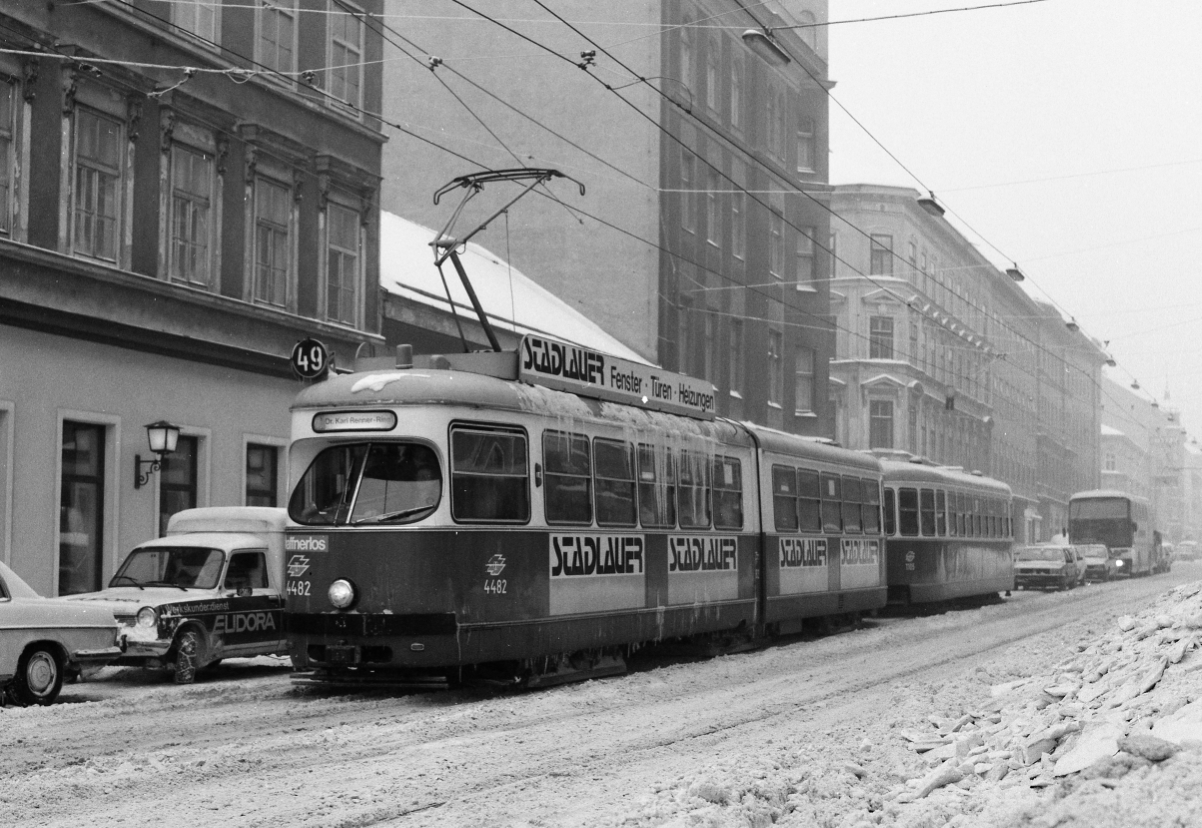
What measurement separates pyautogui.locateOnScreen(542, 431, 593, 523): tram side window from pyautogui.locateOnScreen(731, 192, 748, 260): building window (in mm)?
29687

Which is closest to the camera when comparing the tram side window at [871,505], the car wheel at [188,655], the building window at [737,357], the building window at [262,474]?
the car wheel at [188,655]

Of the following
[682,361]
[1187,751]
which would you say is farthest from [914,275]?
[1187,751]

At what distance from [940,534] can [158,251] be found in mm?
16546

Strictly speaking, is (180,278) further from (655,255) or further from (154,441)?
(655,255)

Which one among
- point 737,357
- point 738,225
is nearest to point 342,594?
point 737,357

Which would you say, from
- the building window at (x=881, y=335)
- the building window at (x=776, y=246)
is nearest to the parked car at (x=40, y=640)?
the building window at (x=776, y=246)

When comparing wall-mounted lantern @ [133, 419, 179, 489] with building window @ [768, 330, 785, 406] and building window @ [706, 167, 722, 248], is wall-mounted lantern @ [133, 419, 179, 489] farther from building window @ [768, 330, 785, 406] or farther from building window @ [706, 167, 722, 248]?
building window @ [768, 330, 785, 406]

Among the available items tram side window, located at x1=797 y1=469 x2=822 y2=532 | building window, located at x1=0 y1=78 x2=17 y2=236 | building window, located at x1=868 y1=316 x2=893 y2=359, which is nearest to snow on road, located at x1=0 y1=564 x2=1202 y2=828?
tram side window, located at x1=797 y1=469 x2=822 y2=532

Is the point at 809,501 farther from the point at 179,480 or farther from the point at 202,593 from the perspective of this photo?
the point at 202,593

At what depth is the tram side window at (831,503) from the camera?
24.0 metres

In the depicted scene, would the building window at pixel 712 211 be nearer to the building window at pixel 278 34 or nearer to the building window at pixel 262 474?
the building window at pixel 278 34

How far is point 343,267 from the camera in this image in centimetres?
2770

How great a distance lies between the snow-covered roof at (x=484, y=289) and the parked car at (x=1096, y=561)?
22479 millimetres

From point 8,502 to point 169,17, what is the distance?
7.48 meters
